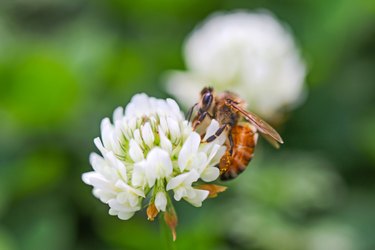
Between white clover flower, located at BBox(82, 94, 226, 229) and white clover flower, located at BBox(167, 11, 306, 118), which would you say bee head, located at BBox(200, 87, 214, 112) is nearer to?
white clover flower, located at BBox(82, 94, 226, 229)

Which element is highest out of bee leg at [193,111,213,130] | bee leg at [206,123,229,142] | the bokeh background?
the bokeh background

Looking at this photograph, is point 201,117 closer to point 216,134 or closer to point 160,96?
point 216,134

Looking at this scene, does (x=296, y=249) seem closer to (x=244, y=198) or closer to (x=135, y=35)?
(x=244, y=198)

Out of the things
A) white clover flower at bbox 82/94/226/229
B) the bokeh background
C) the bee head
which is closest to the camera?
white clover flower at bbox 82/94/226/229

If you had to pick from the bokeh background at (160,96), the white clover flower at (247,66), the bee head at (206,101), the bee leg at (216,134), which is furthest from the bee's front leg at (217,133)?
the white clover flower at (247,66)

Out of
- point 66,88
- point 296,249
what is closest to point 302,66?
point 296,249

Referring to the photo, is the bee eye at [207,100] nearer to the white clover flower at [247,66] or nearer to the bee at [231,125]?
the bee at [231,125]

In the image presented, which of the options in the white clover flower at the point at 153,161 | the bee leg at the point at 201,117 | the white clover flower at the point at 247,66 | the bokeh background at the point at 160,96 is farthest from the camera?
the white clover flower at the point at 247,66

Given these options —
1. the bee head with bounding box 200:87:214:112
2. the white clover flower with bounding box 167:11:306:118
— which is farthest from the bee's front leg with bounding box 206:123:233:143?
the white clover flower with bounding box 167:11:306:118
